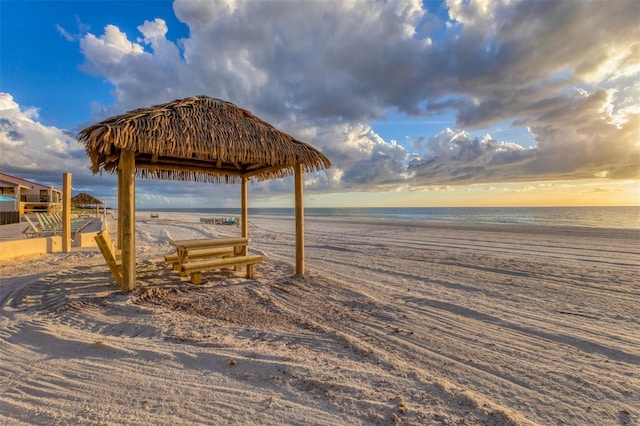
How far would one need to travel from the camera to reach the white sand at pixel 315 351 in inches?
81.0

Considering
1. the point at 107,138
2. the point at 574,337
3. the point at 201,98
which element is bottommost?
the point at 574,337

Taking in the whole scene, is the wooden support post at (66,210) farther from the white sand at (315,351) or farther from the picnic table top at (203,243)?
the picnic table top at (203,243)

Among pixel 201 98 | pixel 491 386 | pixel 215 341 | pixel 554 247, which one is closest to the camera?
pixel 491 386

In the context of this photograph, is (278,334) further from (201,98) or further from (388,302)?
(201,98)

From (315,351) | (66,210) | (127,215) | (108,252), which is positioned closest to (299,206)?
(127,215)

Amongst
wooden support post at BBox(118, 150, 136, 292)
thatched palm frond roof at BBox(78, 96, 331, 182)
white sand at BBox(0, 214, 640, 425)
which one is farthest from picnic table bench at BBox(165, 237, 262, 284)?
thatched palm frond roof at BBox(78, 96, 331, 182)

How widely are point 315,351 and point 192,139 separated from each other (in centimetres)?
358

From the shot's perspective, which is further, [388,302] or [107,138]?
[388,302]

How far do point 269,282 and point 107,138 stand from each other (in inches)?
128

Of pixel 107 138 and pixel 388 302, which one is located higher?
pixel 107 138

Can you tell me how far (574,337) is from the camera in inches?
129

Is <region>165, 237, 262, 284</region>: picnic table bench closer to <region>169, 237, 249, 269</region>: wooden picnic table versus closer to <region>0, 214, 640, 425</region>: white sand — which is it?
<region>169, 237, 249, 269</region>: wooden picnic table

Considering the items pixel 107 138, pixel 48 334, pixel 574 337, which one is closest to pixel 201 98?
pixel 107 138

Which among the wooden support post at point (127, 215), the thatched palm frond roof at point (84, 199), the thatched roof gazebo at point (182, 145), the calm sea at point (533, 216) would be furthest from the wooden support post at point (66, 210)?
the calm sea at point (533, 216)
